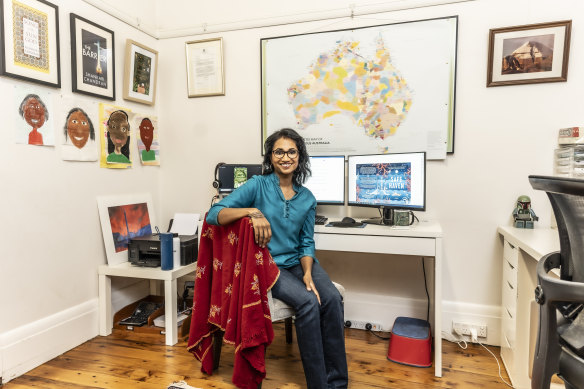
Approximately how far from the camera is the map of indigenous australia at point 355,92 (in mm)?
2375

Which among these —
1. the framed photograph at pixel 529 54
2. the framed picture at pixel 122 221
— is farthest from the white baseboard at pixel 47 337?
the framed photograph at pixel 529 54

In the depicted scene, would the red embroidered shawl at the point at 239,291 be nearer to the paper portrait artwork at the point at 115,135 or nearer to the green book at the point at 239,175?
the green book at the point at 239,175

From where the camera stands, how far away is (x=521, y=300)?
1757 millimetres

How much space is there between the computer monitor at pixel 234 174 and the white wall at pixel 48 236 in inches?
26.9

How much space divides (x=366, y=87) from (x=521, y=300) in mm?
1481

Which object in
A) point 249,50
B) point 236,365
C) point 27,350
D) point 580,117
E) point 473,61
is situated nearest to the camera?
point 236,365

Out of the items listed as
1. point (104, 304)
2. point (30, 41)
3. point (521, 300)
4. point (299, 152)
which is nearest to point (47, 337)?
point (104, 304)

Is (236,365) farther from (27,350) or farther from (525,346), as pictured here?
(525,346)

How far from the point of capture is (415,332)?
2045mm

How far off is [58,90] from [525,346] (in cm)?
271

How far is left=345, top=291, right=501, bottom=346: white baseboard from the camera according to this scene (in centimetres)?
225

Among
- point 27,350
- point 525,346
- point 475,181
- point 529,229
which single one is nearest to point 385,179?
point 475,181

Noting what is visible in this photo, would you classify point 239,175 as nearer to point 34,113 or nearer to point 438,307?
point 34,113

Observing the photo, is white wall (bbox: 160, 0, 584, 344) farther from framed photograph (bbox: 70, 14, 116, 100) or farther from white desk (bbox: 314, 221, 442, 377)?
framed photograph (bbox: 70, 14, 116, 100)
